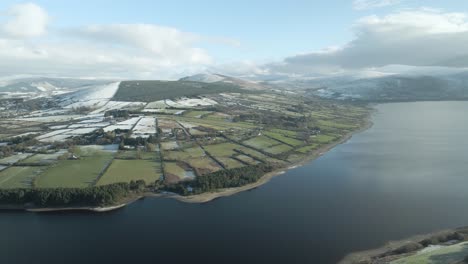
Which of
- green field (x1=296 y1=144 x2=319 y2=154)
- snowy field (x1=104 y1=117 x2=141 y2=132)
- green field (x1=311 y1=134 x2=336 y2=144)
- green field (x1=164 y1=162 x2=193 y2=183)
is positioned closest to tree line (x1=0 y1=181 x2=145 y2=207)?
green field (x1=164 y1=162 x2=193 y2=183)

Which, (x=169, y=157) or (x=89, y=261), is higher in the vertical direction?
(x=169, y=157)

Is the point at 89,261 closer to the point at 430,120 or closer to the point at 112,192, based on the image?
the point at 112,192

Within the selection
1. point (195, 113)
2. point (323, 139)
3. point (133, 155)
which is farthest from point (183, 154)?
point (195, 113)

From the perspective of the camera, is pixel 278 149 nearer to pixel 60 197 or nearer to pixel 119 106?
pixel 60 197

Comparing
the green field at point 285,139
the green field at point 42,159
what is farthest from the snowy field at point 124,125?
the green field at point 285,139

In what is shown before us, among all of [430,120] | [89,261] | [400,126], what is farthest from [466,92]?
[89,261]
